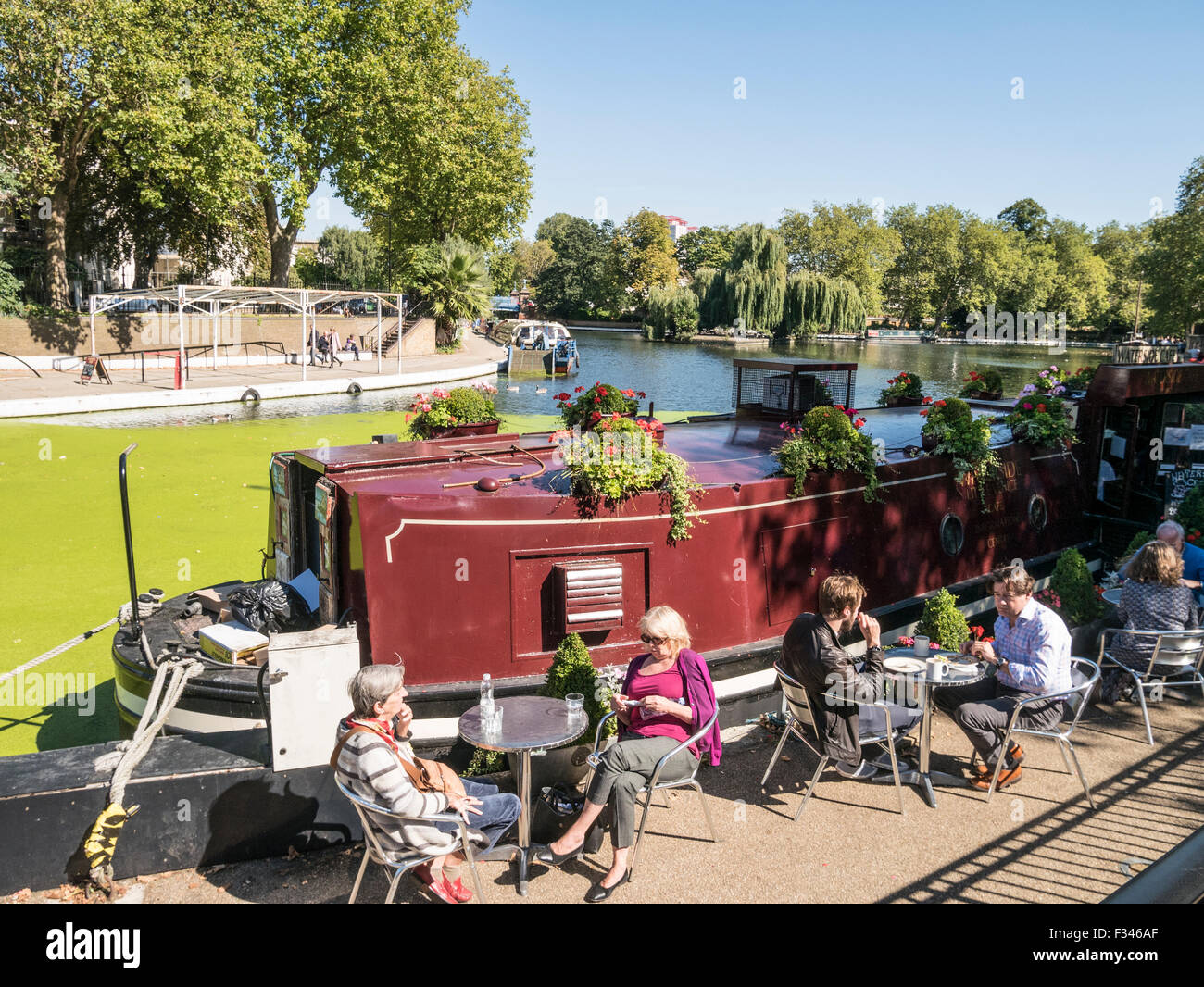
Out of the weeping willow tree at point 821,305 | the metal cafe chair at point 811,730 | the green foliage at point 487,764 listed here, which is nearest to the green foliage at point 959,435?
the metal cafe chair at point 811,730

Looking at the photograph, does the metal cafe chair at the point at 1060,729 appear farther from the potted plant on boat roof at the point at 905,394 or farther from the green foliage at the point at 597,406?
the potted plant on boat roof at the point at 905,394

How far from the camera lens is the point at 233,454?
17656 millimetres

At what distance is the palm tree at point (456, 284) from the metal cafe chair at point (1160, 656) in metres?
45.7

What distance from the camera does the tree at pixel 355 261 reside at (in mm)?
76000

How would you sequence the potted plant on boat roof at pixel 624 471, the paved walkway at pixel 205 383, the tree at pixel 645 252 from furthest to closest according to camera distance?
the tree at pixel 645 252 < the paved walkway at pixel 205 383 < the potted plant on boat roof at pixel 624 471

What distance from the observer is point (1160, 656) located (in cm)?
676

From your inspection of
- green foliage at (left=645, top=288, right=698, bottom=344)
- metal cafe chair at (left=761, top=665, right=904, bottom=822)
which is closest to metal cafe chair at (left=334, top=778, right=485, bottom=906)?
metal cafe chair at (left=761, top=665, right=904, bottom=822)

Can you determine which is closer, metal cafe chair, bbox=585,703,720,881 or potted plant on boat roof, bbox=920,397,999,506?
metal cafe chair, bbox=585,703,720,881

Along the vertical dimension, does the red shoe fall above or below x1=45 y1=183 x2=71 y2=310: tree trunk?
below

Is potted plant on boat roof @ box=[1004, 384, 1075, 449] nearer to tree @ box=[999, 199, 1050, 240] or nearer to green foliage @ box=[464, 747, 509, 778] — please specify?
green foliage @ box=[464, 747, 509, 778]

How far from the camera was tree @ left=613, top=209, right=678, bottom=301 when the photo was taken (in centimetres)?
9456

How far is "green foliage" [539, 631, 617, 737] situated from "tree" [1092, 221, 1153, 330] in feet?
306
